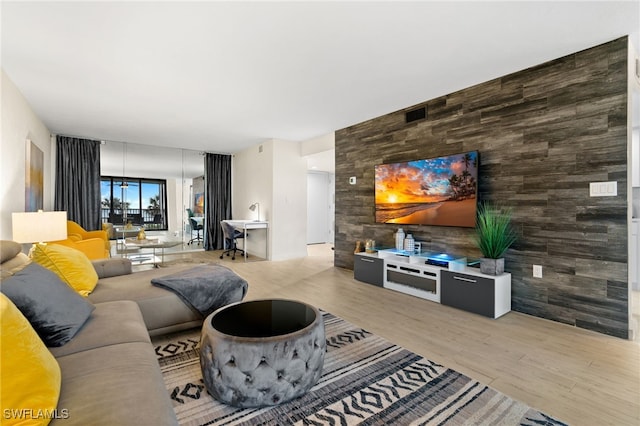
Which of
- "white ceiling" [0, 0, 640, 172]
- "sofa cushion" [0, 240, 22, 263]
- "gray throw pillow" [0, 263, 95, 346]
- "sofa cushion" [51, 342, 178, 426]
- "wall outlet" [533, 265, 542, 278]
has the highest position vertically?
"white ceiling" [0, 0, 640, 172]

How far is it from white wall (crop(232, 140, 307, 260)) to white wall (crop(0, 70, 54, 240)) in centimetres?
370

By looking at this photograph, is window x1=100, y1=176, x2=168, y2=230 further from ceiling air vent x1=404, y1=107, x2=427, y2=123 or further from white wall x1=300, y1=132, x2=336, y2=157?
ceiling air vent x1=404, y1=107, x2=427, y2=123

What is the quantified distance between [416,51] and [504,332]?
2661 mm

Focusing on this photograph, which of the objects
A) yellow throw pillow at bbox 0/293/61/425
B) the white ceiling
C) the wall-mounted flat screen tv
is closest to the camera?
yellow throw pillow at bbox 0/293/61/425

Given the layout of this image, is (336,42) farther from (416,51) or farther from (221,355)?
(221,355)

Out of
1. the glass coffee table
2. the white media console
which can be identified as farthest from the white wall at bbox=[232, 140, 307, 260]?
the white media console

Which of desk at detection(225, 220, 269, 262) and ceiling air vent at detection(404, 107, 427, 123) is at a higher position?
ceiling air vent at detection(404, 107, 427, 123)

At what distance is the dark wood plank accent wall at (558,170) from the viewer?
2592mm

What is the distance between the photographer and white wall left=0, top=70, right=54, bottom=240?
Answer: 3055mm

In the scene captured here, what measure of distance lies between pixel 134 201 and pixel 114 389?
6.63 meters

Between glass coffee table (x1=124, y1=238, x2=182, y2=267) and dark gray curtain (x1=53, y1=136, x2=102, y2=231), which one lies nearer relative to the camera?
glass coffee table (x1=124, y1=238, x2=182, y2=267)

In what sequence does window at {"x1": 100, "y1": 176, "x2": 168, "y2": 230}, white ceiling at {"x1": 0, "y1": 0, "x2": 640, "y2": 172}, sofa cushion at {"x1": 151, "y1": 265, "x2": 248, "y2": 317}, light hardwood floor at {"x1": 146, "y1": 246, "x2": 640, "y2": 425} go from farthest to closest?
window at {"x1": 100, "y1": 176, "x2": 168, "y2": 230}, sofa cushion at {"x1": 151, "y1": 265, "x2": 248, "y2": 317}, white ceiling at {"x1": 0, "y1": 0, "x2": 640, "y2": 172}, light hardwood floor at {"x1": 146, "y1": 246, "x2": 640, "y2": 425}

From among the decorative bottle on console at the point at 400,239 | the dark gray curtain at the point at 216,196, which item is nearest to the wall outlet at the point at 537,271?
the decorative bottle on console at the point at 400,239

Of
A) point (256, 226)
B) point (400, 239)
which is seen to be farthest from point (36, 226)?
point (400, 239)
